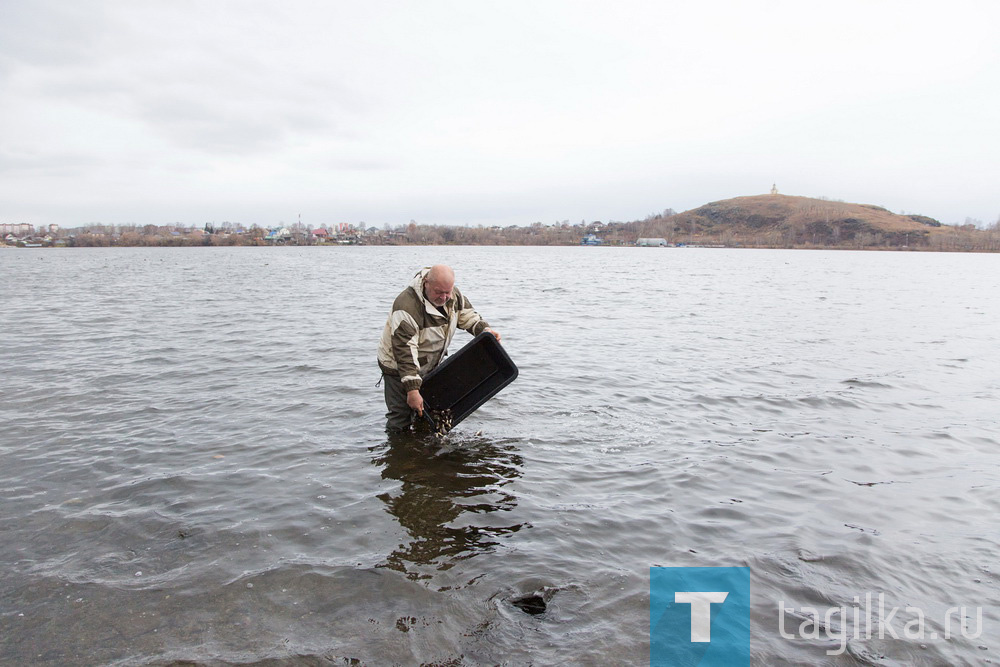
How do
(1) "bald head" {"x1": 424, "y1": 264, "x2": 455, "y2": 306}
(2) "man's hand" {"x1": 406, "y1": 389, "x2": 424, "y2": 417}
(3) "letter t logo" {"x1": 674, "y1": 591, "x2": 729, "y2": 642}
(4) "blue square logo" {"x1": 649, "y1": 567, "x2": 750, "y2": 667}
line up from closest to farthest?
(4) "blue square logo" {"x1": 649, "y1": 567, "x2": 750, "y2": 667} → (3) "letter t logo" {"x1": 674, "y1": 591, "x2": 729, "y2": 642} → (1) "bald head" {"x1": 424, "y1": 264, "x2": 455, "y2": 306} → (2) "man's hand" {"x1": 406, "y1": 389, "x2": 424, "y2": 417}

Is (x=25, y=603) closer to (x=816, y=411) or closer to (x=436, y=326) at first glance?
(x=436, y=326)

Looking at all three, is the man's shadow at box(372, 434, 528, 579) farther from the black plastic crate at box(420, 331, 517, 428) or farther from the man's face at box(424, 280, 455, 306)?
the man's face at box(424, 280, 455, 306)

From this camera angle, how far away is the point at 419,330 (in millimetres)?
7777

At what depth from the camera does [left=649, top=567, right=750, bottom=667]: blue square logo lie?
4266 millimetres

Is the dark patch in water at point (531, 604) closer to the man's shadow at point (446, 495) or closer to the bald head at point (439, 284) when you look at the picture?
the man's shadow at point (446, 495)

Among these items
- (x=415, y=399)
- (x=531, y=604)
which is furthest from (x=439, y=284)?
(x=531, y=604)

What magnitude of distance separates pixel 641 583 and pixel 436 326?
13.7 ft

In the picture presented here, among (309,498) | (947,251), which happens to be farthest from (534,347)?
(947,251)

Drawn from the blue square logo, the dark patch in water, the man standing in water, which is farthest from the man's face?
the blue square logo

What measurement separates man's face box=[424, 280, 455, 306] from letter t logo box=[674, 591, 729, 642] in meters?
4.33

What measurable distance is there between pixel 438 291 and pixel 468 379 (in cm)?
153

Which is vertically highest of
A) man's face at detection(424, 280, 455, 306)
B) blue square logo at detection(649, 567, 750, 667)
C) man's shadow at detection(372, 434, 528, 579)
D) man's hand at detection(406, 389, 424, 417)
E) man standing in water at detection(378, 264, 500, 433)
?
man's face at detection(424, 280, 455, 306)

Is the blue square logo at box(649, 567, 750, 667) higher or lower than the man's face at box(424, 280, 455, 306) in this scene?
lower

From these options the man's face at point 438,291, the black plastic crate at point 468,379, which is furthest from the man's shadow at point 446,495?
the man's face at point 438,291
